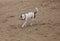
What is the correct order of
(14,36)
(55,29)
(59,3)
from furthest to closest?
(59,3), (55,29), (14,36)

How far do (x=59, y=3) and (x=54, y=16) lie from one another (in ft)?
6.80

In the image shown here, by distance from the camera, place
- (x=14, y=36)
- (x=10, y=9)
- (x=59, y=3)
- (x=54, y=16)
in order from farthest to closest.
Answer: (x=59, y=3) < (x=10, y=9) < (x=54, y=16) < (x=14, y=36)

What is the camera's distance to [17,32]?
5723 millimetres

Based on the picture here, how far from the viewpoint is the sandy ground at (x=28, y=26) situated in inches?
217

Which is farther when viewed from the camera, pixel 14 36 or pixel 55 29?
pixel 55 29

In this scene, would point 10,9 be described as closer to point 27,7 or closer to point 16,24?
point 27,7

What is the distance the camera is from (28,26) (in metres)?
6.13

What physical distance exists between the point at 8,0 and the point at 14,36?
13.3 ft

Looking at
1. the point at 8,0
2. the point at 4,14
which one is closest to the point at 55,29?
the point at 4,14

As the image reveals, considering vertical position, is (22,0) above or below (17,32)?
above

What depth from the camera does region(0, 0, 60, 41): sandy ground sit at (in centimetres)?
552

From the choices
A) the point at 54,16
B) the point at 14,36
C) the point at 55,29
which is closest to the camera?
the point at 14,36

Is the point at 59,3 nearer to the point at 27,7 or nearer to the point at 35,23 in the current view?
the point at 27,7

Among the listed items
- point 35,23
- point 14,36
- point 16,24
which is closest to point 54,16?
point 35,23
